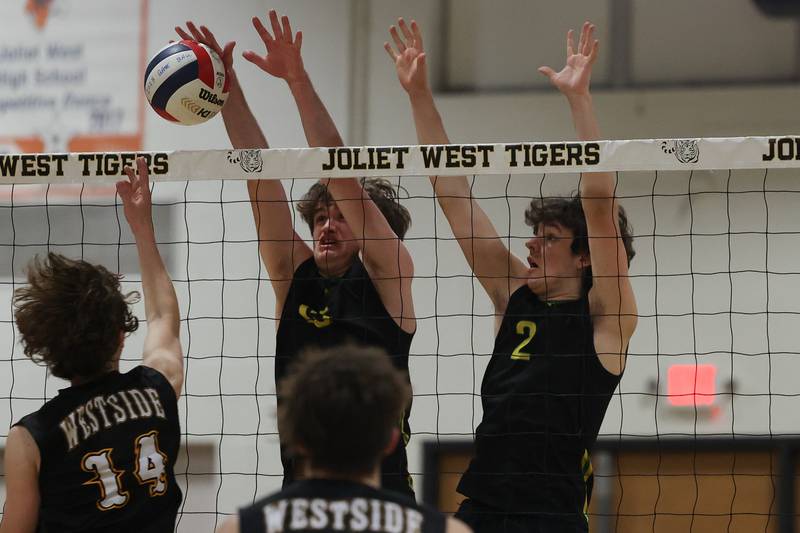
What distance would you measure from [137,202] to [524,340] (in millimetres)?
1450

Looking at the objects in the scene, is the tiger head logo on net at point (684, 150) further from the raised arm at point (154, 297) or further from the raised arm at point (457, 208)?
the raised arm at point (154, 297)

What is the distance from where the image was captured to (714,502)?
27.5 ft

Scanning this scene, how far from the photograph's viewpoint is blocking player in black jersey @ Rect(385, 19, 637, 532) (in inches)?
159

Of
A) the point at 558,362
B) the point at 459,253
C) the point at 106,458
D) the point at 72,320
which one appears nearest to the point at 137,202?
the point at 72,320

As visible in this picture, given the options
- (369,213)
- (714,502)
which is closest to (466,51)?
(714,502)

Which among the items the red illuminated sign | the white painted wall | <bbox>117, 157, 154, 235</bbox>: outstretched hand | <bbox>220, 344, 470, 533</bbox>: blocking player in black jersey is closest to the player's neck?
<bbox>220, 344, 470, 533</bbox>: blocking player in black jersey

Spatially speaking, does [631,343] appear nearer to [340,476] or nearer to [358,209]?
[358,209]

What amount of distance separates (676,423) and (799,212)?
1.72 meters

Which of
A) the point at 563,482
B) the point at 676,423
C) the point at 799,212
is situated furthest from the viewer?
the point at 676,423

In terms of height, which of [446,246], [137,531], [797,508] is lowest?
[797,508]

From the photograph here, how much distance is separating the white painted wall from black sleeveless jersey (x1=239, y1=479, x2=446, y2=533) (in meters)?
5.68

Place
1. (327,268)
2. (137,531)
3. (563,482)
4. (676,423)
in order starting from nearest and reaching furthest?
(137,531) < (563,482) < (327,268) < (676,423)

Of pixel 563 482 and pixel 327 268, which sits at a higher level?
pixel 327 268

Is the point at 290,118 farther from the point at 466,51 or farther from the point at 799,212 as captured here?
the point at 799,212
